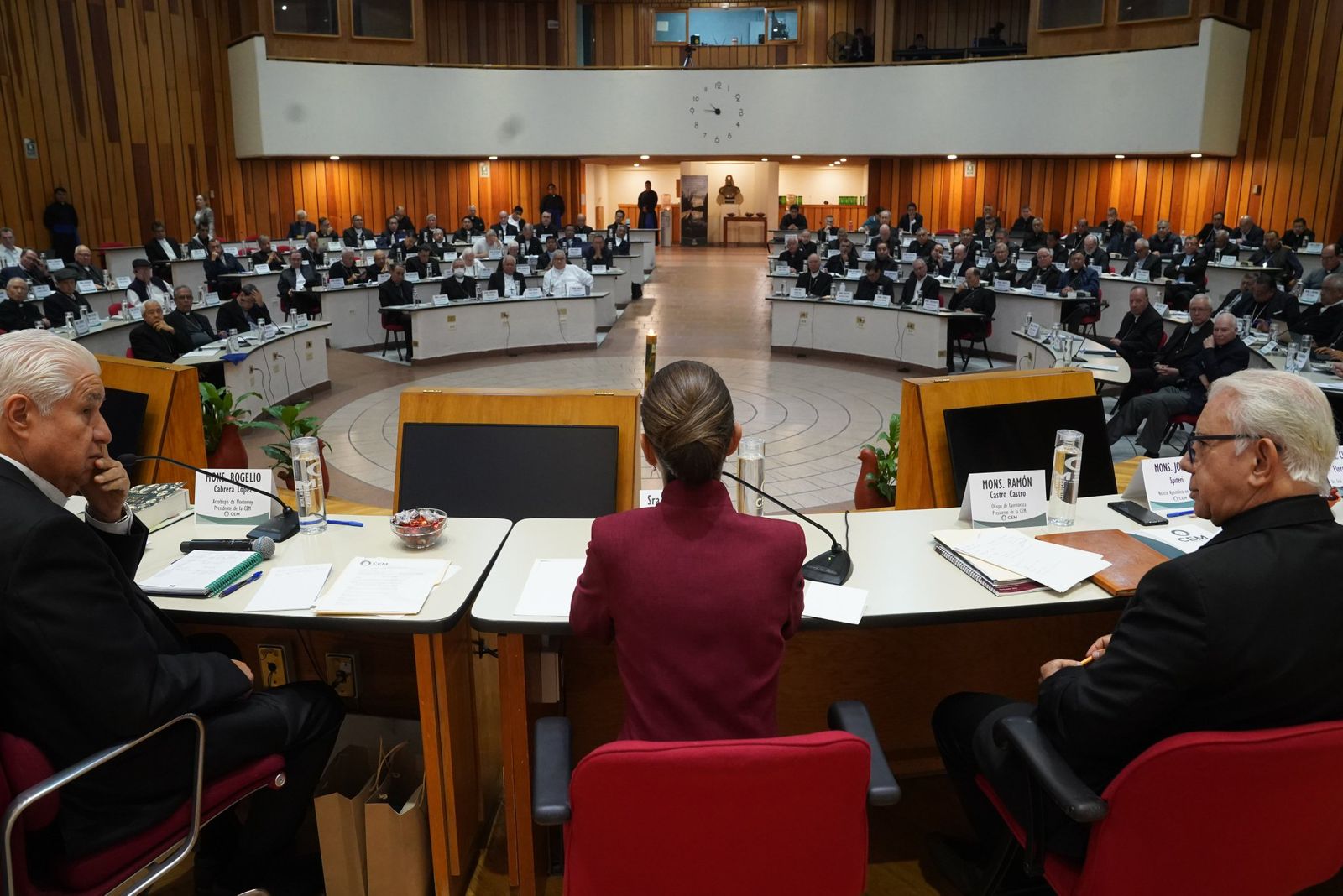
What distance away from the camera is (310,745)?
7.44 ft

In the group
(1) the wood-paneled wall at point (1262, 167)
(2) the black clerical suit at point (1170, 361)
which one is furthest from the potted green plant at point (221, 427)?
(1) the wood-paneled wall at point (1262, 167)

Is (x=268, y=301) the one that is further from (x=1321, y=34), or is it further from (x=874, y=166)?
(x=1321, y=34)

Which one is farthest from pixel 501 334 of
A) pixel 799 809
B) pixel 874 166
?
pixel 874 166

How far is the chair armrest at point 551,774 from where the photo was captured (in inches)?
61.8

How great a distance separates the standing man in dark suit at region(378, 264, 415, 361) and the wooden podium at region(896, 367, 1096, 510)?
866 cm

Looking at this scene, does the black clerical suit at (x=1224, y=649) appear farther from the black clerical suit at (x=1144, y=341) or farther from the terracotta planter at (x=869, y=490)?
the black clerical suit at (x=1144, y=341)

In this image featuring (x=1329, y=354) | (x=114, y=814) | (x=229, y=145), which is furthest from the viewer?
(x=229, y=145)

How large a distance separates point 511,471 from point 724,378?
726 cm

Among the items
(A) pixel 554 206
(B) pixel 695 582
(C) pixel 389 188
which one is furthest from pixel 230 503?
(C) pixel 389 188

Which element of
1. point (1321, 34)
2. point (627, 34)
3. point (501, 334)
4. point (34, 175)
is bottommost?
point (501, 334)

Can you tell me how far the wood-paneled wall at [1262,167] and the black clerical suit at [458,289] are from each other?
11936mm

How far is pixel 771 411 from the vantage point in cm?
852

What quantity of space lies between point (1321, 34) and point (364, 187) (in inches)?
661

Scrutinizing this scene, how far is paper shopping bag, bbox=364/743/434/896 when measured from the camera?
7.50ft
